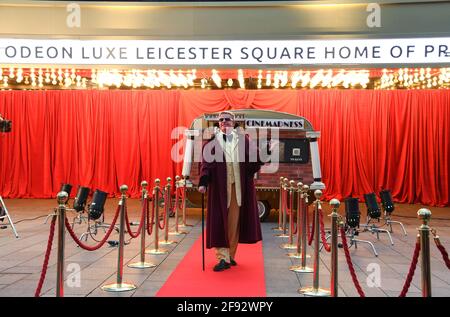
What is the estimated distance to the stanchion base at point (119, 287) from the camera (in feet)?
19.2

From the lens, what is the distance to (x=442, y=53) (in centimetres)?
982

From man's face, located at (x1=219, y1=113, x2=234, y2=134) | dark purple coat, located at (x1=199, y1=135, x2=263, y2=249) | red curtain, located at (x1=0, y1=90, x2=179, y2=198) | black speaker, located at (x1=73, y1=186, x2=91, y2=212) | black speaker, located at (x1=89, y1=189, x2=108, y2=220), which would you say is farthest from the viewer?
red curtain, located at (x1=0, y1=90, x2=179, y2=198)

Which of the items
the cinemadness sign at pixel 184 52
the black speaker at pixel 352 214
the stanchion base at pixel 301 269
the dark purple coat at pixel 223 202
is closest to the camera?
the dark purple coat at pixel 223 202

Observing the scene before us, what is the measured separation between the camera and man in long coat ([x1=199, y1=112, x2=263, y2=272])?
6.80 metres

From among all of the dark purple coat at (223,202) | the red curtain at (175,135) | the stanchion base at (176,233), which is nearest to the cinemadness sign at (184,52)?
the stanchion base at (176,233)

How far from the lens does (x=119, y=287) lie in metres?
5.93

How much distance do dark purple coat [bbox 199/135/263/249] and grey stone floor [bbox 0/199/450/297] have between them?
0.68 m

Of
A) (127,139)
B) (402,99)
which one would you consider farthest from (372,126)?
(127,139)

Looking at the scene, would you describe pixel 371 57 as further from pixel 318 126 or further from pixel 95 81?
pixel 95 81

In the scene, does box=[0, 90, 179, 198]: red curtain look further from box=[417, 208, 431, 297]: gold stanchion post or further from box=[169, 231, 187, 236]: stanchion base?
box=[417, 208, 431, 297]: gold stanchion post

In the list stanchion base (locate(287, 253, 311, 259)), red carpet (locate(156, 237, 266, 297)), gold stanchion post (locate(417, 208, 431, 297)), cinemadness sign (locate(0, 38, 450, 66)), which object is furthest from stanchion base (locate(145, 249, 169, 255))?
gold stanchion post (locate(417, 208, 431, 297))

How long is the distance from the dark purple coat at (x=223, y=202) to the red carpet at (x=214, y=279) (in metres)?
0.42

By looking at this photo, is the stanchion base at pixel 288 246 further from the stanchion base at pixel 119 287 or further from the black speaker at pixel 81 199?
the black speaker at pixel 81 199

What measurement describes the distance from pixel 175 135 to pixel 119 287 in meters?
10.7
